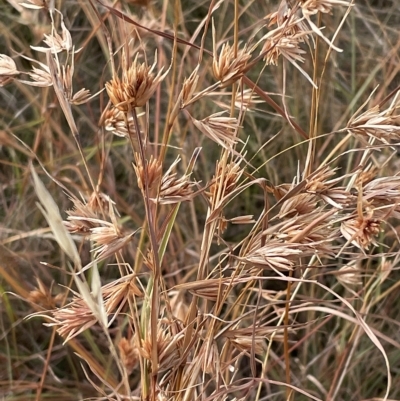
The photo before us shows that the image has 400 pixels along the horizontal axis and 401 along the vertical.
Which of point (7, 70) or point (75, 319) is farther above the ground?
point (7, 70)

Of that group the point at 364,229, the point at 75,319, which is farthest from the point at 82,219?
the point at 364,229

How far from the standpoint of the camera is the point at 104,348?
3.10 feet

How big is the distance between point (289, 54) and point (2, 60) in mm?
182

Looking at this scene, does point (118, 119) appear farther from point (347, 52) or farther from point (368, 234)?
point (347, 52)

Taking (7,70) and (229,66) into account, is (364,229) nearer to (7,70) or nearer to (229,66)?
(229,66)

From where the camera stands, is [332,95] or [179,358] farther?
[332,95]

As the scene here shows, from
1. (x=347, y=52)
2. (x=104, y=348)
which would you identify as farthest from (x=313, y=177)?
(x=347, y=52)

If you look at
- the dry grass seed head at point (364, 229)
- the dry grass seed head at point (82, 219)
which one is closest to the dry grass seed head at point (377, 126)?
the dry grass seed head at point (364, 229)

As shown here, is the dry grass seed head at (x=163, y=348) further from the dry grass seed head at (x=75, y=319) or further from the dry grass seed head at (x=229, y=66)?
the dry grass seed head at (x=229, y=66)

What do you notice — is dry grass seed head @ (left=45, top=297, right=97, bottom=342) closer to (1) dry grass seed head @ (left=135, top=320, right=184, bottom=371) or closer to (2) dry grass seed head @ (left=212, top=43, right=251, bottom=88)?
(1) dry grass seed head @ (left=135, top=320, right=184, bottom=371)

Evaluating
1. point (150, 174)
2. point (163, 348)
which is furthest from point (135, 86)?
point (163, 348)

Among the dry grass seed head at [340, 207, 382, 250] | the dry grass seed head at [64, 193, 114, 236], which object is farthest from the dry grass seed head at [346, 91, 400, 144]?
the dry grass seed head at [64, 193, 114, 236]

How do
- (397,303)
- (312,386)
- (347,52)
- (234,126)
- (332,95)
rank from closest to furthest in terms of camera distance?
(234,126) < (312,386) < (397,303) < (332,95) < (347,52)

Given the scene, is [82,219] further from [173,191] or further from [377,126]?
[377,126]
